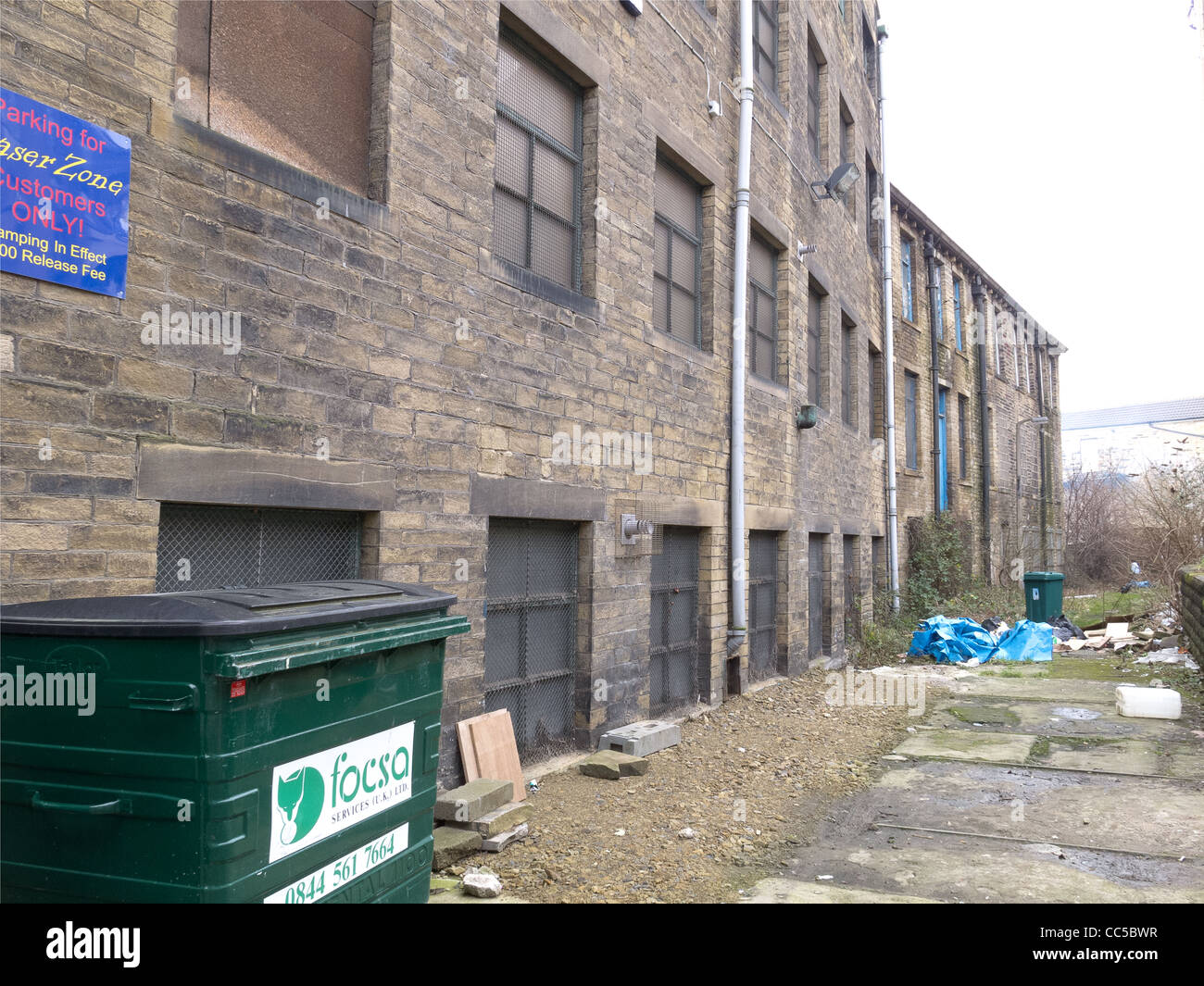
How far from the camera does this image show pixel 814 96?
532 inches

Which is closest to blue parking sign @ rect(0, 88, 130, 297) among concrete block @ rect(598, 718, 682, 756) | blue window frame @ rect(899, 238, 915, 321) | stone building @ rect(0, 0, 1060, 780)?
stone building @ rect(0, 0, 1060, 780)

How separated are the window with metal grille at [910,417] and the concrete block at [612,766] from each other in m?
14.4

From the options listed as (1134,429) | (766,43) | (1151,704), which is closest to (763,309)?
(766,43)

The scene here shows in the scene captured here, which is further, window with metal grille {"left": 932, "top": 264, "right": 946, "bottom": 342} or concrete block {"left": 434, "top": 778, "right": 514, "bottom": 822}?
window with metal grille {"left": 932, "top": 264, "right": 946, "bottom": 342}

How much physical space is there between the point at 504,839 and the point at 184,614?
108 inches

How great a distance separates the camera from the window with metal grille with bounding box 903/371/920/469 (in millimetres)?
19391

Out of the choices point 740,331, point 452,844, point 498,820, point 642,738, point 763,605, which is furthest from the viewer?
point 763,605

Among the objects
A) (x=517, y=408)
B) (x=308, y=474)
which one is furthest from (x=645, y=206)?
(x=308, y=474)

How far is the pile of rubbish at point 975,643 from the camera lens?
1331 centimetres

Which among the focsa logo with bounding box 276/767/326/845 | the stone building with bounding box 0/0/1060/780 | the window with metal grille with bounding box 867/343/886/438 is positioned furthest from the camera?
the window with metal grille with bounding box 867/343/886/438

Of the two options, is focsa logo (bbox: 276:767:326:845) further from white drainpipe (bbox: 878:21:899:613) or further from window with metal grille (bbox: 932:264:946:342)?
window with metal grille (bbox: 932:264:946:342)

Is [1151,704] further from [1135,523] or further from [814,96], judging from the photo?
[1135,523]

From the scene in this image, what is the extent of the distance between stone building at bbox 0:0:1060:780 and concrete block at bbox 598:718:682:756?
0.19 m
